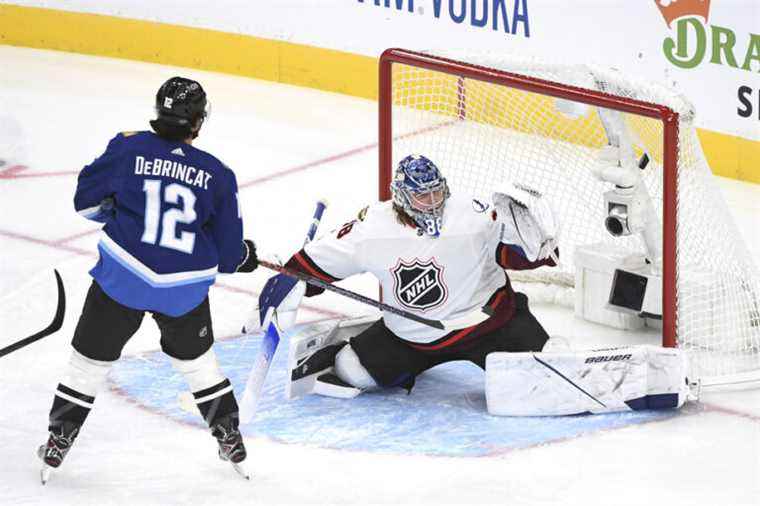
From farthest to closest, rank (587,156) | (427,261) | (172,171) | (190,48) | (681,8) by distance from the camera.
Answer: (190,48) < (681,8) < (587,156) < (427,261) < (172,171)

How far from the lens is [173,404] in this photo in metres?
4.57

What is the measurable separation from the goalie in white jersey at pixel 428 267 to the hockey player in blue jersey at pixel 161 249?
0.59 meters

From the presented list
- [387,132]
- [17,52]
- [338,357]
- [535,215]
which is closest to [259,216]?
[387,132]

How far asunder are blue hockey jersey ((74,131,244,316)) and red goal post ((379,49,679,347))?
1.18 meters

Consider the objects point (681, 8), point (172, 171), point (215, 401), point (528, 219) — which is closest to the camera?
point (172, 171)

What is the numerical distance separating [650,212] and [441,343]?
30.4 inches

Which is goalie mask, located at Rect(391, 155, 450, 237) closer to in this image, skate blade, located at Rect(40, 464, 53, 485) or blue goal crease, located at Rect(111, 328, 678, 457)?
blue goal crease, located at Rect(111, 328, 678, 457)

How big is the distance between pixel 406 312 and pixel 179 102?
101 cm

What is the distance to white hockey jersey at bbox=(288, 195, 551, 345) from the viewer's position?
446 centimetres

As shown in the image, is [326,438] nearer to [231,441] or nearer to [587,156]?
[231,441]

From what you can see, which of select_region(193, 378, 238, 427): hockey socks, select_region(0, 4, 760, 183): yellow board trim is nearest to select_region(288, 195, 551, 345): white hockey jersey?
select_region(193, 378, 238, 427): hockey socks

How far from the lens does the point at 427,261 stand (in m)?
4.47

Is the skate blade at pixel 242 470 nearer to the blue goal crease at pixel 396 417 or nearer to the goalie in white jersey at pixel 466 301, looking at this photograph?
the blue goal crease at pixel 396 417

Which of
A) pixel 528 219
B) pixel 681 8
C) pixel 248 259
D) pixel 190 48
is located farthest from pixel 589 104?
pixel 190 48
